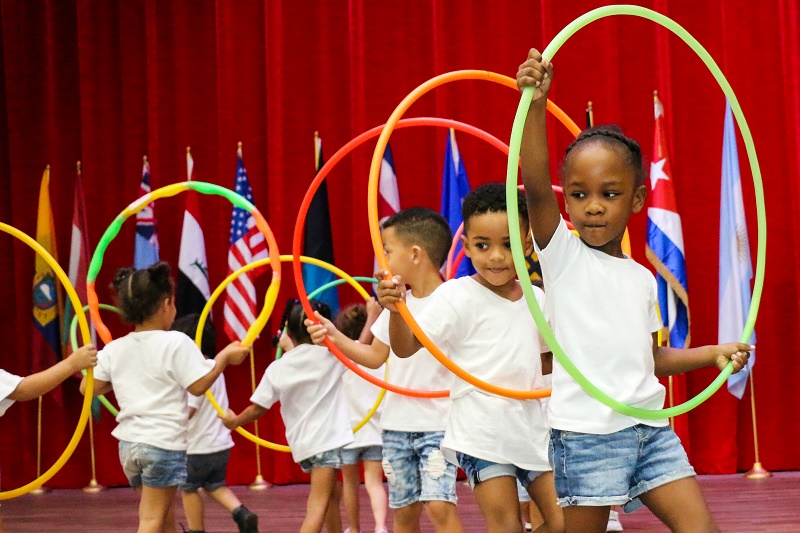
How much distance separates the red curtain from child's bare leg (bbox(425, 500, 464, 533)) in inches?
194

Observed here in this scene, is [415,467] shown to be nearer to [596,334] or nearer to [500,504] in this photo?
[500,504]

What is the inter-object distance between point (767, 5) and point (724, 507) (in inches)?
172

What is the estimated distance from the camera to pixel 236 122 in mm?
8734

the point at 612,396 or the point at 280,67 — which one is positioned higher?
the point at 280,67

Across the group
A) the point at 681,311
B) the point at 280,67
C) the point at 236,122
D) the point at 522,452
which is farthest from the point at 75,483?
the point at 522,452

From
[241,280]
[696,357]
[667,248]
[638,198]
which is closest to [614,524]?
[667,248]

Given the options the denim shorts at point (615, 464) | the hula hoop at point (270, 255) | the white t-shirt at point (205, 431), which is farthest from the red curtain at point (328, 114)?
the denim shorts at point (615, 464)

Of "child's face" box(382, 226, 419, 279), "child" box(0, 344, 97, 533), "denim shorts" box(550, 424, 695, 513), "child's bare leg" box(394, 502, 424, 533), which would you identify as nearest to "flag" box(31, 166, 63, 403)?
"child" box(0, 344, 97, 533)

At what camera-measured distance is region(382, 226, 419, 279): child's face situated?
408cm

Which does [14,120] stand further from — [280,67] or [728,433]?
[728,433]

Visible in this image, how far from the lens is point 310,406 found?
486 cm

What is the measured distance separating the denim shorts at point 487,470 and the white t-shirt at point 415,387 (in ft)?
2.21

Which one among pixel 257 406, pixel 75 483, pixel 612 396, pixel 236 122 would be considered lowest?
pixel 75 483

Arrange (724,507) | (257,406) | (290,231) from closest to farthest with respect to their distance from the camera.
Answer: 1. (257,406)
2. (724,507)
3. (290,231)
